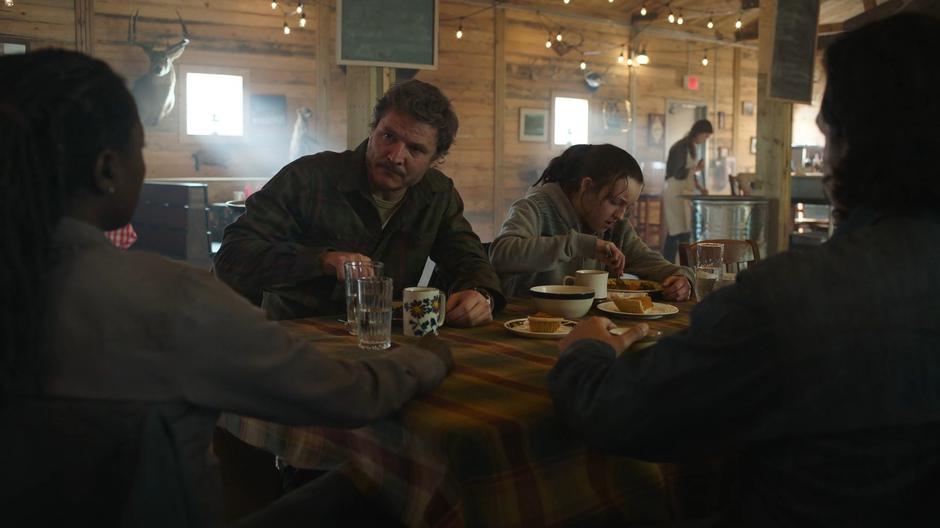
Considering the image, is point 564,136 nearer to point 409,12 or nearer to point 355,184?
point 409,12

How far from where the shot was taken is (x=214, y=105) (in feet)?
26.0

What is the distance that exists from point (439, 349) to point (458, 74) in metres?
8.12

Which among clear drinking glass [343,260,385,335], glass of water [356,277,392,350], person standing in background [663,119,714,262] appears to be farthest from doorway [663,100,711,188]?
glass of water [356,277,392,350]

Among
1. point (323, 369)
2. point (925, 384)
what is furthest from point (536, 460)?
point (925, 384)

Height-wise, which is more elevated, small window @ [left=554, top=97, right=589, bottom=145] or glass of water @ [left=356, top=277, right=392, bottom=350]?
small window @ [left=554, top=97, right=589, bottom=145]

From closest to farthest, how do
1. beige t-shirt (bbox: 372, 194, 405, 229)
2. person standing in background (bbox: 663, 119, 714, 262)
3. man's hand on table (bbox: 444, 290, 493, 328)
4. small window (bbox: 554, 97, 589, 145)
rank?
man's hand on table (bbox: 444, 290, 493, 328), beige t-shirt (bbox: 372, 194, 405, 229), person standing in background (bbox: 663, 119, 714, 262), small window (bbox: 554, 97, 589, 145)

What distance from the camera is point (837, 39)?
110cm

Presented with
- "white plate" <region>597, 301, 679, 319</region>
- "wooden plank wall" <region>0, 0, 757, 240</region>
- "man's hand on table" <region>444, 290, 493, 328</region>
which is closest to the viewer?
"man's hand on table" <region>444, 290, 493, 328</region>

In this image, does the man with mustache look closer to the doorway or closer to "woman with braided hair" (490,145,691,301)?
"woman with braided hair" (490,145,691,301)

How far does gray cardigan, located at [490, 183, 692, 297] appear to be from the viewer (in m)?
2.70

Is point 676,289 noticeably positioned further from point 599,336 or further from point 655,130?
point 655,130

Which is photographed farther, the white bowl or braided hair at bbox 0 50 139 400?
the white bowl

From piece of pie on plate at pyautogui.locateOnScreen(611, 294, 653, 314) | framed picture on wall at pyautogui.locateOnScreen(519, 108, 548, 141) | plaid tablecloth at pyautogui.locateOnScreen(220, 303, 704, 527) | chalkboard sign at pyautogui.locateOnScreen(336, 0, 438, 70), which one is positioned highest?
framed picture on wall at pyautogui.locateOnScreen(519, 108, 548, 141)

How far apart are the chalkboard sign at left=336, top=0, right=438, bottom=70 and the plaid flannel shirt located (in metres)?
1.00
